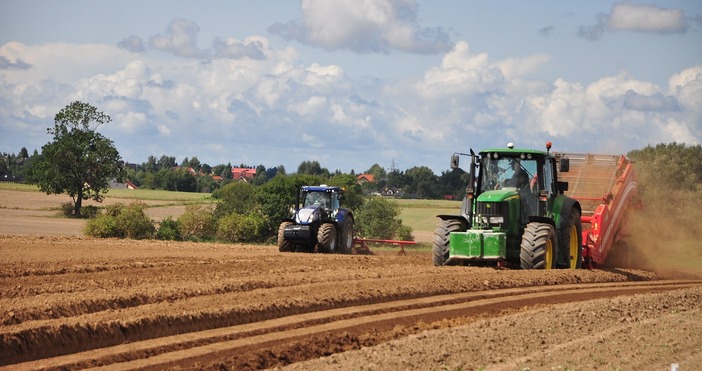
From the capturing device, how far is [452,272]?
19.0 meters

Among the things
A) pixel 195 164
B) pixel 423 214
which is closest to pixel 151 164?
pixel 195 164

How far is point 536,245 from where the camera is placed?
19.3 metres

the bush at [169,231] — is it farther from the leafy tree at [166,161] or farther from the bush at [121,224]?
the leafy tree at [166,161]

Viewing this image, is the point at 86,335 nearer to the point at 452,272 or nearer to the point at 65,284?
the point at 65,284

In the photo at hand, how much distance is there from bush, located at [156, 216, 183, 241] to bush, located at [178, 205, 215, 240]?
595 millimetres

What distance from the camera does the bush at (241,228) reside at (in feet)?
137

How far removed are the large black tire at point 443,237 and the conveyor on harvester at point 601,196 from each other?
3911 millimetres

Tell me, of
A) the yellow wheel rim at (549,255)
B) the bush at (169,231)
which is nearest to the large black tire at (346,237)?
the yellow wheel rim at (549,255)

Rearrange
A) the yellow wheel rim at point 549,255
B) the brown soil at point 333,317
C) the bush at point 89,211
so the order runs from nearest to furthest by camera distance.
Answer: the brown soil at point 333,317 < the yellow wheel rim at point 549,255 < the bush at point 89,211

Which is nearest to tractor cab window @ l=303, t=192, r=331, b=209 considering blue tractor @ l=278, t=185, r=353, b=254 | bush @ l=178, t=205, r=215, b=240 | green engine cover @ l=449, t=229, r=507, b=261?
blue tractor @ l=278, t=185, r=353, b=254

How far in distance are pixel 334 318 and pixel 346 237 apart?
1505 centimetres

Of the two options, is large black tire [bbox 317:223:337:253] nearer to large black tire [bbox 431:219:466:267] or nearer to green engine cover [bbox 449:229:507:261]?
large black tire [bbox 431:219:466:267]

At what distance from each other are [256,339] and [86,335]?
2.03m

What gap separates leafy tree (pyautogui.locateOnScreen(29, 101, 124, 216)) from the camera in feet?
173
